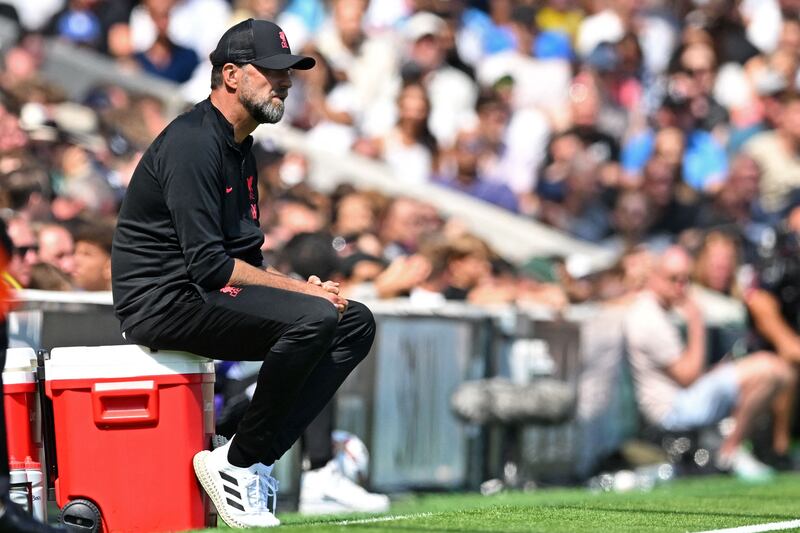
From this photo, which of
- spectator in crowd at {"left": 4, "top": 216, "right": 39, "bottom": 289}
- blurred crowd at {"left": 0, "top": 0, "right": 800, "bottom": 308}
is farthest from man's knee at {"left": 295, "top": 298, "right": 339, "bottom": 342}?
blurred crowd at {"left": 0, "top": 0, "right": 800, "bottom": 308}

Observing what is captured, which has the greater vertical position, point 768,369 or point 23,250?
point 23,250

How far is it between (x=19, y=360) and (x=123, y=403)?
1.57 ft

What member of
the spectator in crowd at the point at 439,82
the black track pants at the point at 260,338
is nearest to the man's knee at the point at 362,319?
the black track pants at the point at 260,338

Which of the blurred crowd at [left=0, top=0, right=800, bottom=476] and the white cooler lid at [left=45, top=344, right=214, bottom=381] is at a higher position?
the blurred crowd at [left=0, top=0, right=800, bottom=476]

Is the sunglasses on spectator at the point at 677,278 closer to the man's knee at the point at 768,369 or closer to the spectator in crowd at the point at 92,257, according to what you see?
the man's knee at the point at 768,369

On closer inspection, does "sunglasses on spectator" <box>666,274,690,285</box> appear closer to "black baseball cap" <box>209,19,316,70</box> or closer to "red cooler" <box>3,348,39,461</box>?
"black baseball cap" <box>209,19,316,70</box>

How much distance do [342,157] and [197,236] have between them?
9492 mm

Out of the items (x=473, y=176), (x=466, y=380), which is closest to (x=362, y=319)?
(x=466, y=380)

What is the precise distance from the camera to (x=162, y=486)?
6.82 meters

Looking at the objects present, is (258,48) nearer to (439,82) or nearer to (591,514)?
(591,514)

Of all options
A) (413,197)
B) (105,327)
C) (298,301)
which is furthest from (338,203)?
(298,301)

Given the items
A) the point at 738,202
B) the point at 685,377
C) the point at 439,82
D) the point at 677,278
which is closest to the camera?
the point at 685,377

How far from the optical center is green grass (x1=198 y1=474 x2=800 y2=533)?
6941 millimetres

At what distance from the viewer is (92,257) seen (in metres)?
9.65
